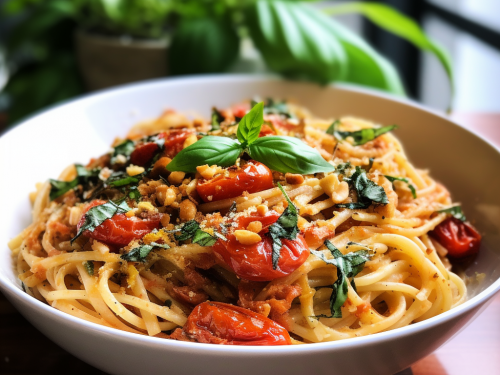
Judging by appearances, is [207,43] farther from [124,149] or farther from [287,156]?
[287,156]

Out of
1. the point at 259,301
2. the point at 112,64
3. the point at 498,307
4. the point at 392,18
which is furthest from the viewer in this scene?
the point at 112,64

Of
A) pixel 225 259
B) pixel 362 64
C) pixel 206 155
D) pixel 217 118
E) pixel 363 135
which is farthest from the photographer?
pixel 362 64

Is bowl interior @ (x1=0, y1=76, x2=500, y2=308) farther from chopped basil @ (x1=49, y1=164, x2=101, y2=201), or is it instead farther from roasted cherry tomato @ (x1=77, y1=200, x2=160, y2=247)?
roasted cherry tomato @ (x1=77, y1=200, x2=160, y2=247)

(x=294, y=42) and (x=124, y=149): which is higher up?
(x=294, y=42)

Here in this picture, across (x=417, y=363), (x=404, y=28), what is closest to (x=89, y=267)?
(x=417, y=363)

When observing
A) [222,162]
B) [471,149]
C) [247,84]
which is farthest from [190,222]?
[247,84]

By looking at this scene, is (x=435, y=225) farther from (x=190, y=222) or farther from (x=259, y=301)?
(x=190, y=222)

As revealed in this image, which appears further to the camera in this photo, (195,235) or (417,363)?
(417,363)
